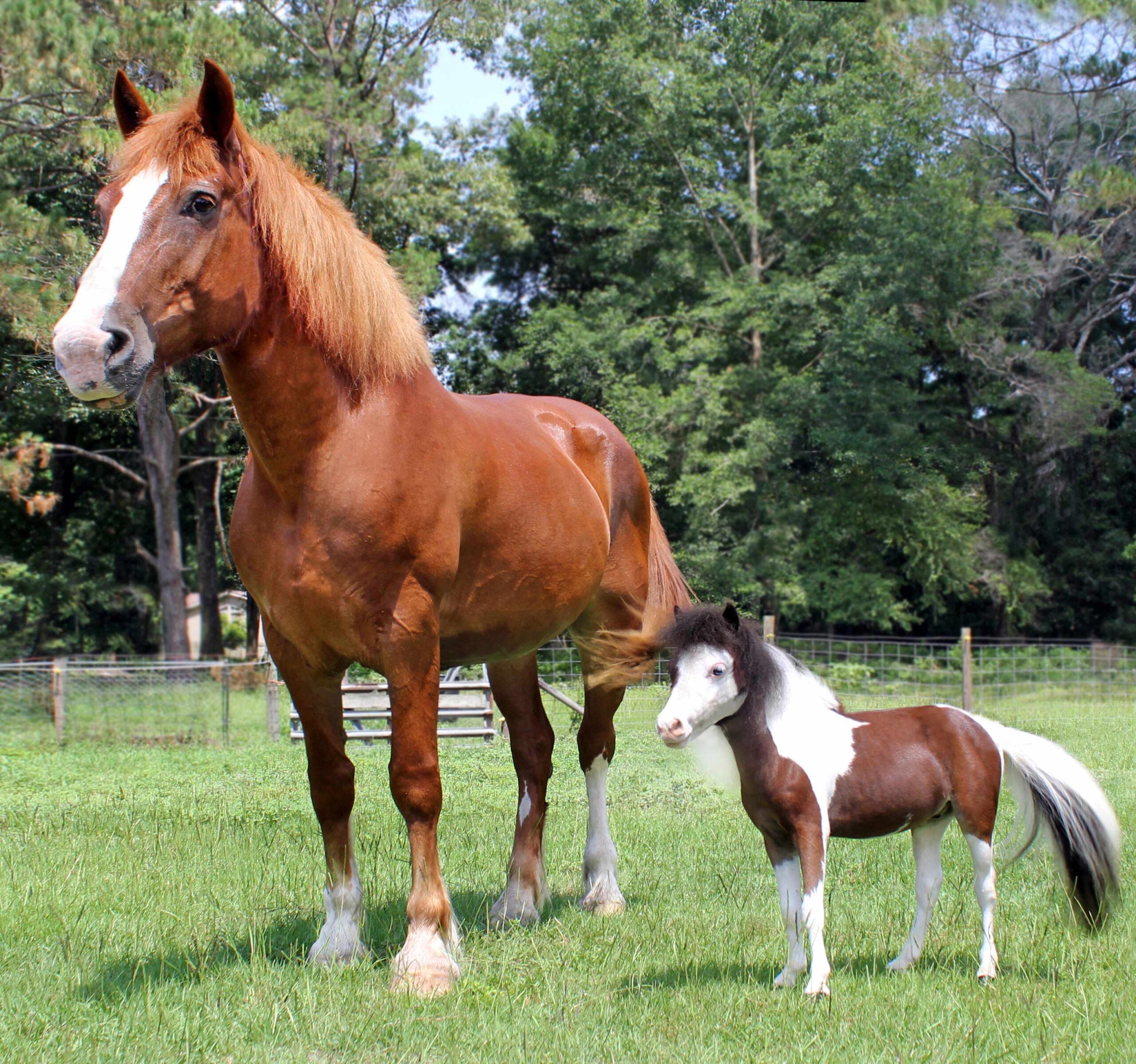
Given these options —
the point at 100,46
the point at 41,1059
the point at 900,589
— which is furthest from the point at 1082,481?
the point at 41,1059

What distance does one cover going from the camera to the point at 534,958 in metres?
3.73

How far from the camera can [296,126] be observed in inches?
742

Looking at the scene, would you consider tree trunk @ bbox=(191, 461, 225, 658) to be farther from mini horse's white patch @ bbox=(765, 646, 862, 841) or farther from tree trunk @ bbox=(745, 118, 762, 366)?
mini horse's white patch @ bbox=(765, 646, 862, 841)

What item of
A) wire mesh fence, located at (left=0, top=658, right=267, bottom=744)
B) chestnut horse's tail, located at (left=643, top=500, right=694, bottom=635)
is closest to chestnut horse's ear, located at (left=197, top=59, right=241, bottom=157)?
chestnut horse's tail, located at (left=643, top=500, right=694, bottom=635)

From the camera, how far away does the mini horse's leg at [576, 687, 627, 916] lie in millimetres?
4766

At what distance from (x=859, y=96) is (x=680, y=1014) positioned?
27.2m

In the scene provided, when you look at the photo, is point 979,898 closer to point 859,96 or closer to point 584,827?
point 584,827

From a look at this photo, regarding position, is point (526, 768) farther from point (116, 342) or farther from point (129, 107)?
point (129, 107)

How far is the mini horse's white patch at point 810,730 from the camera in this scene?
3.37m

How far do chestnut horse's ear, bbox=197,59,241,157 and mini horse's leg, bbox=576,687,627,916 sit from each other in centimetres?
286

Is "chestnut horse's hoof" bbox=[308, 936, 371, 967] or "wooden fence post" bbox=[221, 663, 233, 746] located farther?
"wooden fence post" bbox=[221, 663, 233, 746]

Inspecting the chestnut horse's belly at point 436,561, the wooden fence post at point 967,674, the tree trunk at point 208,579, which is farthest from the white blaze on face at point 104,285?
the tree trunk at point 208,579

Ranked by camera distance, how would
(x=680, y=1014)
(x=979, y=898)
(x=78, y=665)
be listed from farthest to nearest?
(x=78, y=665) < (x=979, y=898) < (x=680, y=1014)

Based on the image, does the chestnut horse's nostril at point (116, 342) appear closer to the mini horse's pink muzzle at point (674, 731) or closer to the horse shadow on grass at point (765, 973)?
the mini horse's pink muzzle at point (674, 731)
